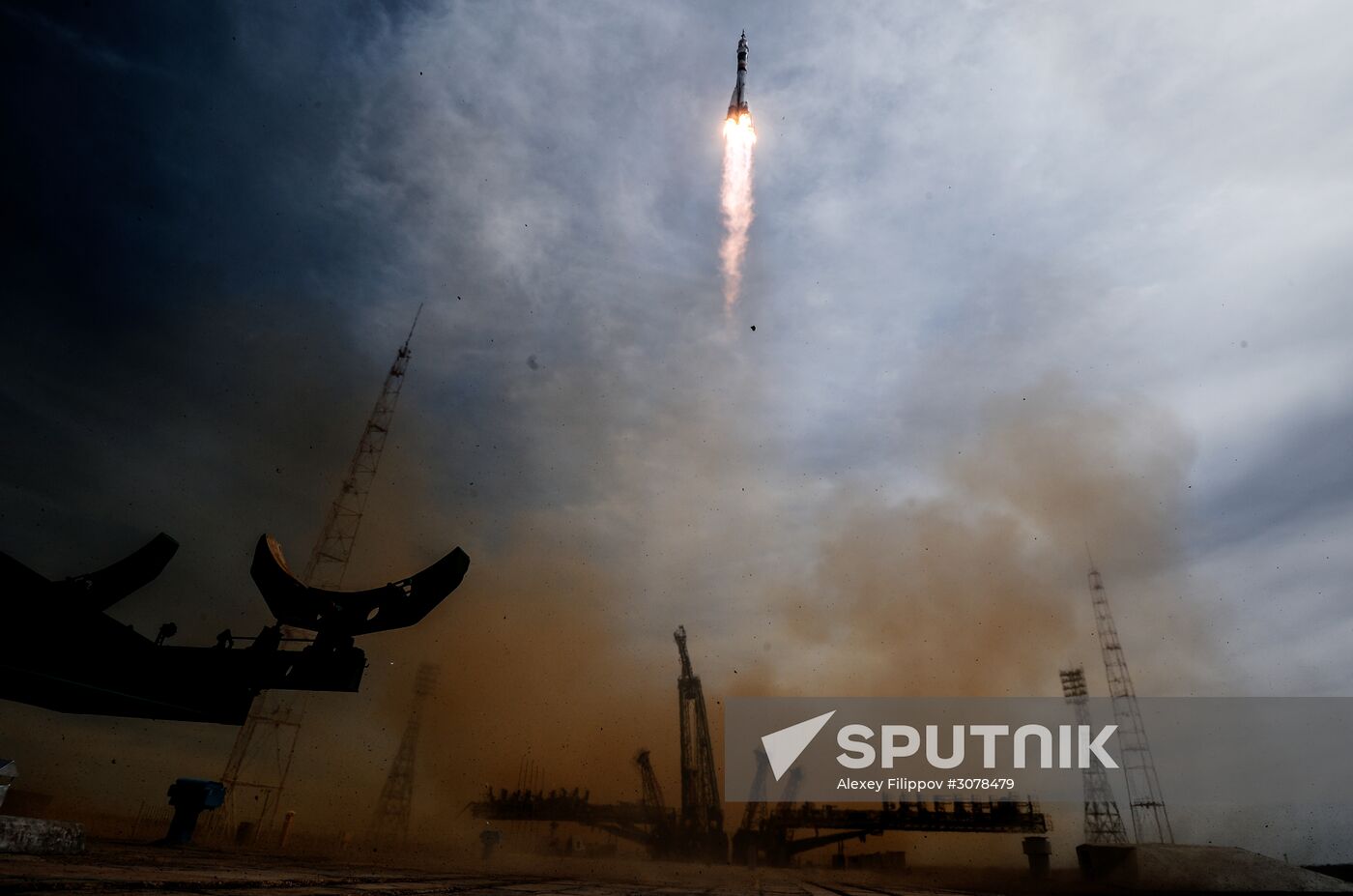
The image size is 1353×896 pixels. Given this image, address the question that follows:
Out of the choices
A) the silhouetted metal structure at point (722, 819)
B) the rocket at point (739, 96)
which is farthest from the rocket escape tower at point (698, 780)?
the rocket at point (739, 96)

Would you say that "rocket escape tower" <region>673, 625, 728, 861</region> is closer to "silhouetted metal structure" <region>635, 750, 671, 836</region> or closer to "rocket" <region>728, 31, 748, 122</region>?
"silhouetted metal structure" <region>635, 750, 671, 836</region>

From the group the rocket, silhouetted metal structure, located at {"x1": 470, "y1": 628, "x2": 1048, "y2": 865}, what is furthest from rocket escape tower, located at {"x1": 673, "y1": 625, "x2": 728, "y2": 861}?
the rocket

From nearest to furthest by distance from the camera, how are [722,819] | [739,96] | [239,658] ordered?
[239,658], [739,96], [722,819]

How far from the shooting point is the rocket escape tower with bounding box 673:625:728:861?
216 feet

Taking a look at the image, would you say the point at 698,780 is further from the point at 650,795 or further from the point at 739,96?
the point at 739,96

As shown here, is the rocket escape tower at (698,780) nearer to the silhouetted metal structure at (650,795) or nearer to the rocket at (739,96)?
the silhouetted metal structure at (650,795)

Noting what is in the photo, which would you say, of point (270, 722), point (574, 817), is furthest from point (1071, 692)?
point (270, 722)

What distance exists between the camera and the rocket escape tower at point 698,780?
65875 millimetres

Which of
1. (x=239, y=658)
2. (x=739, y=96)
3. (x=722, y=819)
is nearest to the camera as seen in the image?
(x=239, y=658)

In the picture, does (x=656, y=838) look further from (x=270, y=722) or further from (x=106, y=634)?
(x=106, y=634)

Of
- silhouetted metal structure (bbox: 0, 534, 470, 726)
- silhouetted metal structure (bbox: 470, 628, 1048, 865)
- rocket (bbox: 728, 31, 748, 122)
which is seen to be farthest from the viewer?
silhouetted metal structure (bbox: 470, 628, 1048, 865)

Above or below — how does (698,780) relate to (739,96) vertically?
below

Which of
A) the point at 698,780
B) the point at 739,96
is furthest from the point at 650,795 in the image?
the point at 739,96

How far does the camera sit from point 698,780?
71.3 meters
